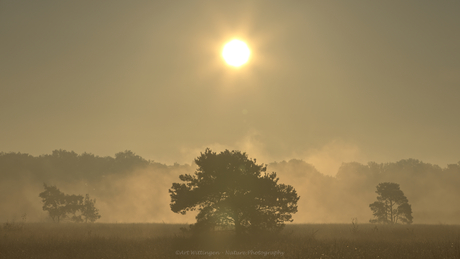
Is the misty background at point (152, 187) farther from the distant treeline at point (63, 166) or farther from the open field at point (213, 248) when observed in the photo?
the open field at point (213, 248)

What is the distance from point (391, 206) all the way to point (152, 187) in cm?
9178

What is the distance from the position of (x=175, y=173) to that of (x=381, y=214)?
9903cm

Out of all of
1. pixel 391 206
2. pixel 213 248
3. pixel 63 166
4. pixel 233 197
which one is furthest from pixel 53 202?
pixel 63 166

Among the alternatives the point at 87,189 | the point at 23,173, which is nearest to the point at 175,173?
the point at 87,189

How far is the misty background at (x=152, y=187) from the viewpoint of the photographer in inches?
3718

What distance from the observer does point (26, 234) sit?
66.8ft

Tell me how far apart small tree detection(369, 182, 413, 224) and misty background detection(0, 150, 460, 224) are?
169 feet

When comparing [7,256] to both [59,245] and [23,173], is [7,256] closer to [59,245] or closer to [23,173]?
[59,245]

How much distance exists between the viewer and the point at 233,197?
19.5 meters

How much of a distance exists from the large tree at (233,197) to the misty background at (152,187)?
2923 inches

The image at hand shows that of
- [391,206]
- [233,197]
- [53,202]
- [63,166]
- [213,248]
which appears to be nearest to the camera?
[213,248]

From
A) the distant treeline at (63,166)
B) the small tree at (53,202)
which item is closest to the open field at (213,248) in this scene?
the small tree at (53,202)

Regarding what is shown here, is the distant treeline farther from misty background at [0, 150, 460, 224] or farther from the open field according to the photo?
the open field

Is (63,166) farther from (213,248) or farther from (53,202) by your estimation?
(213,248)
